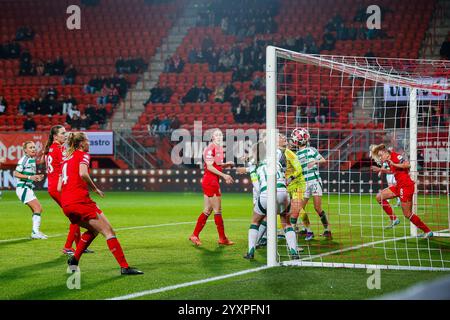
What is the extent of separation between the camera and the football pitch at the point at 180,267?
7.09 m

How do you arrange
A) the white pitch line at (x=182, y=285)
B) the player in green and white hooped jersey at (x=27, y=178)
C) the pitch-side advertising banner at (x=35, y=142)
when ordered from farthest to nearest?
the pitch-side advertising banner at (x=35, y=142)
the player in green and white hooped jersey at (x=27, y=178)
the white pitch line at (x=182, y=285)

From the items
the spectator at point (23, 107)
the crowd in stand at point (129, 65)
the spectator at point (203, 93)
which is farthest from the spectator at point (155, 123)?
the spectator at point (23, 107)

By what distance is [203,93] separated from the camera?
3038 centimetres

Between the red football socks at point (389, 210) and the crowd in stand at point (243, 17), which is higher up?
the crowd in stand at point (243, 17)

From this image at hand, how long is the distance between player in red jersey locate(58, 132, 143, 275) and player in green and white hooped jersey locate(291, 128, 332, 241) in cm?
468

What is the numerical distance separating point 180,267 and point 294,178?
10.1ft

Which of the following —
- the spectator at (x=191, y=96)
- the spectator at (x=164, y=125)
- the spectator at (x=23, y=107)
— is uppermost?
the spectator at (x=191, y=96)

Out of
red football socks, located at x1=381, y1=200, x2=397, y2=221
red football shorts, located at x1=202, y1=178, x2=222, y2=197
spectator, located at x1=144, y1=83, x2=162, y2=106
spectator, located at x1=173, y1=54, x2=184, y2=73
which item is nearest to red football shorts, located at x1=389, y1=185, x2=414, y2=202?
red football socks, located at x1=381, y1=200, x2=397, y2=221

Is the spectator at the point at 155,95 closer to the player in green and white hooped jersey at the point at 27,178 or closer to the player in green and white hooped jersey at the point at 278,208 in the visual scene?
the player in green and white hooped jersey at the point at 27,178

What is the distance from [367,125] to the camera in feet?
83.2

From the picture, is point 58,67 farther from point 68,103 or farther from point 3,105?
point 68,103

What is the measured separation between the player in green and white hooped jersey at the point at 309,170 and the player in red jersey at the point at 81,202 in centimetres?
468

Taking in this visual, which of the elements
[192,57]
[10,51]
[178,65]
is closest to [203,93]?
[178,65]
